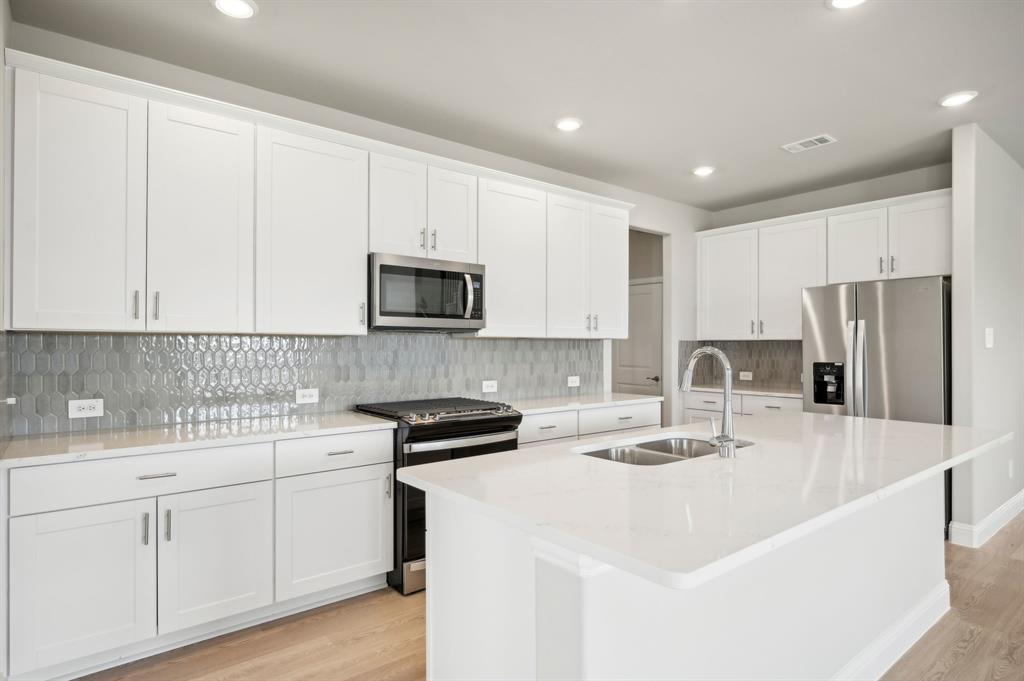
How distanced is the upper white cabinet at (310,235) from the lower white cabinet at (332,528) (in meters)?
0.77

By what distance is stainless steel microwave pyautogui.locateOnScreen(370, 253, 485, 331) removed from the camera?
10.3 ft

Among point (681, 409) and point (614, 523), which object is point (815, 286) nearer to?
point (681, 409)

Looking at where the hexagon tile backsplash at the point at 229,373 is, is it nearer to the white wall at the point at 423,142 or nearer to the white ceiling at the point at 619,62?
the white wall at the point at 423,142

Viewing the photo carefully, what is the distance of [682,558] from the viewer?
1.02m

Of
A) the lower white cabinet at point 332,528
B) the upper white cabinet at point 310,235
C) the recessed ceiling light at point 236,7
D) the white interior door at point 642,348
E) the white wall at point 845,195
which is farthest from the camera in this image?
the white interior door at point 642,348

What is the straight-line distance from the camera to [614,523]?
123cm

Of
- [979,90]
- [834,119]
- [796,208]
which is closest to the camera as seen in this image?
[979,90]

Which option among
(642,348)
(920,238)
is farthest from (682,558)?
(642,348)

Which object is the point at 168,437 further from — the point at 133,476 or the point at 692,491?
the point at 692,491

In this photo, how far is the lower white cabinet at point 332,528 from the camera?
2.60 metres

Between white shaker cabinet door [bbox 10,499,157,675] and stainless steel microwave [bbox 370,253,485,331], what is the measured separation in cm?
143

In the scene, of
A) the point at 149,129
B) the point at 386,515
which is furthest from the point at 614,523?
the point at 149,129

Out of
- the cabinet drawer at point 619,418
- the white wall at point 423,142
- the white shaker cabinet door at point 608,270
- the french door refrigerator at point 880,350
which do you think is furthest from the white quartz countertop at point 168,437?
the french door refrigerator at point 880,350

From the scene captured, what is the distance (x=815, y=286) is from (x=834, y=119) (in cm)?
150
